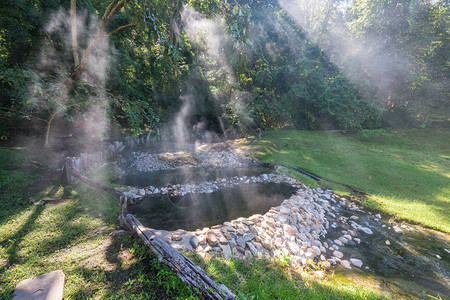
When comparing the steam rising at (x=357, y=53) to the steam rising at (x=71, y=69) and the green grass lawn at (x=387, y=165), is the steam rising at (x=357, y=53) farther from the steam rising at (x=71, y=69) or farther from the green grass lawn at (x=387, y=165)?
the steam rising at (x=71, y=69)

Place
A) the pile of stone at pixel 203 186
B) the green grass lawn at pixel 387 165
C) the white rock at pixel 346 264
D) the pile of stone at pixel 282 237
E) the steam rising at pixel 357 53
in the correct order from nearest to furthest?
the pile of stone at pixel 282 237 → the white rock at pixel 346 264 → the green grass lawn at pixel 387 165 → the pile of stone at pixel 203 186 → the steam rising at pixel 357 53

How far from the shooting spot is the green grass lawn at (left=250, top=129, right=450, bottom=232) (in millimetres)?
7668

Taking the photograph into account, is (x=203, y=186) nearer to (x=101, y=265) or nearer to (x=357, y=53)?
(x=101, y=265)

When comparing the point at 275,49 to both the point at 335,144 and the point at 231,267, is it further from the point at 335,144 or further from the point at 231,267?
the point at 231,267

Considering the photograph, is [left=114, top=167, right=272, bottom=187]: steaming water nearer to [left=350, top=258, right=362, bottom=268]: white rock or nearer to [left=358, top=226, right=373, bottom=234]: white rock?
[left=358, top=226, right=373, bottom=234]: white rock

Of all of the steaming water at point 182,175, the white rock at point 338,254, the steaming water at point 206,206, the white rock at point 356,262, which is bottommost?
the white rock at point 356,262

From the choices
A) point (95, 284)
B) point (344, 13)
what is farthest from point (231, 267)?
point (344, 13)

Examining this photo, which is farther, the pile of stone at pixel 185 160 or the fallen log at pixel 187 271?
the pile of stone at pixel 185 160

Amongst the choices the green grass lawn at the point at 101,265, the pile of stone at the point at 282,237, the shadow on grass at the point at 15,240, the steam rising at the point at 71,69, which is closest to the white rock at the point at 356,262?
the pile of stone at the point at 282,237

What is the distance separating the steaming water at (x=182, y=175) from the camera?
31.3 feet

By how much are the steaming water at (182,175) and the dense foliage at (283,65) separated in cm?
301

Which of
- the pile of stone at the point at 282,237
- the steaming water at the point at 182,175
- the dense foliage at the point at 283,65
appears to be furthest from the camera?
the dense foliage at the point at 283,65

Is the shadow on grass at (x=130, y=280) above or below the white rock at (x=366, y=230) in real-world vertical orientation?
above

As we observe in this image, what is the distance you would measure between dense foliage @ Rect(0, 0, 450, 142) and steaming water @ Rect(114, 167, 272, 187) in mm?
3006
